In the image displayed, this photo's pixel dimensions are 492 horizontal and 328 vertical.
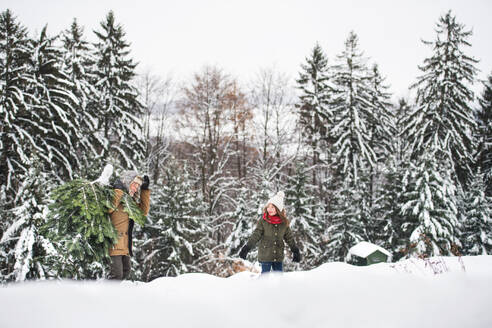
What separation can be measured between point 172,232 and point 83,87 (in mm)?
9799

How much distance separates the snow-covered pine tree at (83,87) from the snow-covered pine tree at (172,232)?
13.5 ft

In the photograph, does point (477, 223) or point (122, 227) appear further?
point (477, 223)

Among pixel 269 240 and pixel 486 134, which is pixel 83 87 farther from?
pixel 486 134

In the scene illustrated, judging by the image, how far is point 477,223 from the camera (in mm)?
19047

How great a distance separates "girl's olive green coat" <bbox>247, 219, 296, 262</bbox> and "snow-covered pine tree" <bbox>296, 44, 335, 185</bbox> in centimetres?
1909

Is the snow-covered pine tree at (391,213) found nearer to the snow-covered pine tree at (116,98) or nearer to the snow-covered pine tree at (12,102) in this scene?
the snow-covered pine tree at (116,98)

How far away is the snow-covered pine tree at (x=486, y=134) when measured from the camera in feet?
75.5

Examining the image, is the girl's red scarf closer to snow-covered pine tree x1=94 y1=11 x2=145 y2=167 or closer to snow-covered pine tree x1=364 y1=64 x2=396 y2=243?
snow-covered pine tree x1=94 y1=11 x2=145 y2=167

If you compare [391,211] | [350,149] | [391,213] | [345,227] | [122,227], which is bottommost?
[345,227]

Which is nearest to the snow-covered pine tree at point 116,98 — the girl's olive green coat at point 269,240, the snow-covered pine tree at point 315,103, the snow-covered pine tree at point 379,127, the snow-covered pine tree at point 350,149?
the snow-covered pine tree at point 315,103

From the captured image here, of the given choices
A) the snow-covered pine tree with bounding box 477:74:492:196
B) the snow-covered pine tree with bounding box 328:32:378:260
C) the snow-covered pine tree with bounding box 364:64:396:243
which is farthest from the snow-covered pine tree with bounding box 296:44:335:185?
the snow-covered pine tree with bounding box 477:74:492:196

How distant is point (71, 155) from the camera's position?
15688mm

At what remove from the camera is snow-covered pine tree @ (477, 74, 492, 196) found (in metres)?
23.0

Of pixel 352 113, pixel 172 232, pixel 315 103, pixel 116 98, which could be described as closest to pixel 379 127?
pixel 352 113
